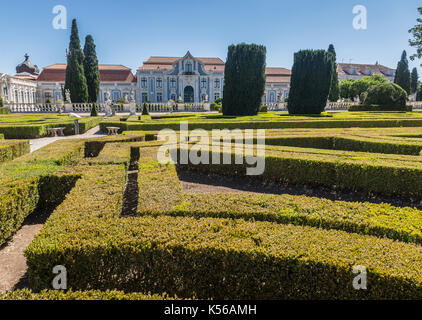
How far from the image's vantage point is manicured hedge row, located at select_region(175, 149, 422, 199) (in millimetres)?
6164

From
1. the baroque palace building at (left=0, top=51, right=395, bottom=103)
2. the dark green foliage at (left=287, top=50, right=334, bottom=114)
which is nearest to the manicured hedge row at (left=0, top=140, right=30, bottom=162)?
the dark green foliage at (left=287, top=50, right=334, bottom=114)

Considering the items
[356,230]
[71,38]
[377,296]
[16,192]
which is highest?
[71,38]

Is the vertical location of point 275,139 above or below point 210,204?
above

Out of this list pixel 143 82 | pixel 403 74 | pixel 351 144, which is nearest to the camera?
pixel 351 144

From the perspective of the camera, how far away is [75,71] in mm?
34500

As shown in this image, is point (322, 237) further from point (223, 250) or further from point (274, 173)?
point (274, 173)

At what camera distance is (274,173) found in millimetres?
7320

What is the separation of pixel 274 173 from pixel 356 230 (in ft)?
12.1

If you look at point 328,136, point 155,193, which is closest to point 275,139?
point 328,136

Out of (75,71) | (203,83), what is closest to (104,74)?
(203,83)

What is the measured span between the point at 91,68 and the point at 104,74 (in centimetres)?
1420

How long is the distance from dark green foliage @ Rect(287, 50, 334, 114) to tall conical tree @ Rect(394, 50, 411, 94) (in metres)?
35.4

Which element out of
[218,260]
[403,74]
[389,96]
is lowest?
[218,260]

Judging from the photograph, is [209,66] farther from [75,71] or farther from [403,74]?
[403,74]
